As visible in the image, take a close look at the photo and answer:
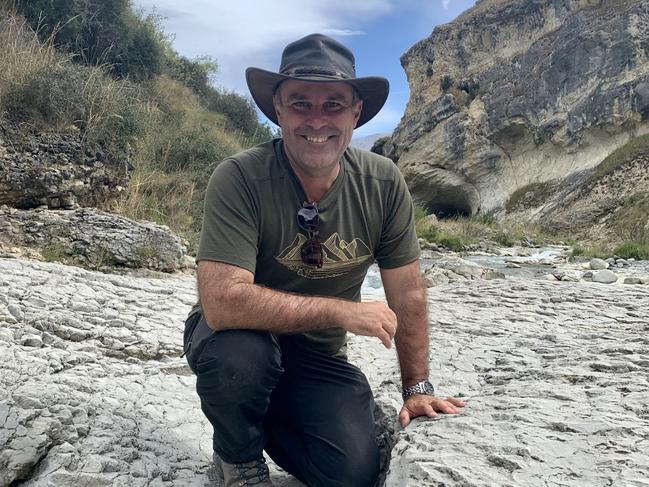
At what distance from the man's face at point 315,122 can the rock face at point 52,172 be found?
4.34 meters

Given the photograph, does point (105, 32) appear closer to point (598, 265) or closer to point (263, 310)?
point (598, 265)

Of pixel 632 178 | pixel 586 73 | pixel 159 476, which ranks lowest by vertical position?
pixel 159 476

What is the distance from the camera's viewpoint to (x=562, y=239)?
17.1 metres

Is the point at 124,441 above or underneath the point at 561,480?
underneath

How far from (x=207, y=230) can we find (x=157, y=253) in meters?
3.76

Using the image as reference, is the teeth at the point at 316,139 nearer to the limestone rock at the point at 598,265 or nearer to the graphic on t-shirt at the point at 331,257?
the graphic on t-shirt at the point at 331,257

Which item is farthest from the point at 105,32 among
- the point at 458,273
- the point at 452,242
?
the point at 458,273

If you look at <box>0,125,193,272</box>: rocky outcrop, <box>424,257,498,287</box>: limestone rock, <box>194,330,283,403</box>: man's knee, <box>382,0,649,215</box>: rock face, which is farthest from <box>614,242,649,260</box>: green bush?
<box>194,330,283,403</box>: man's knee

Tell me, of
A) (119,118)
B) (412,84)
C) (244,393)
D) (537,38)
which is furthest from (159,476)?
(412,84)

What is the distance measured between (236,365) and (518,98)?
2573 cm

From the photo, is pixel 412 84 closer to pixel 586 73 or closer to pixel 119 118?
pixel 586 73

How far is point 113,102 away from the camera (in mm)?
6664

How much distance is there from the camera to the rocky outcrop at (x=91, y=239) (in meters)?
4.78

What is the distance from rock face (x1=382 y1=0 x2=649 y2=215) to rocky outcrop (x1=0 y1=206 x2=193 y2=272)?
64.5 feet
